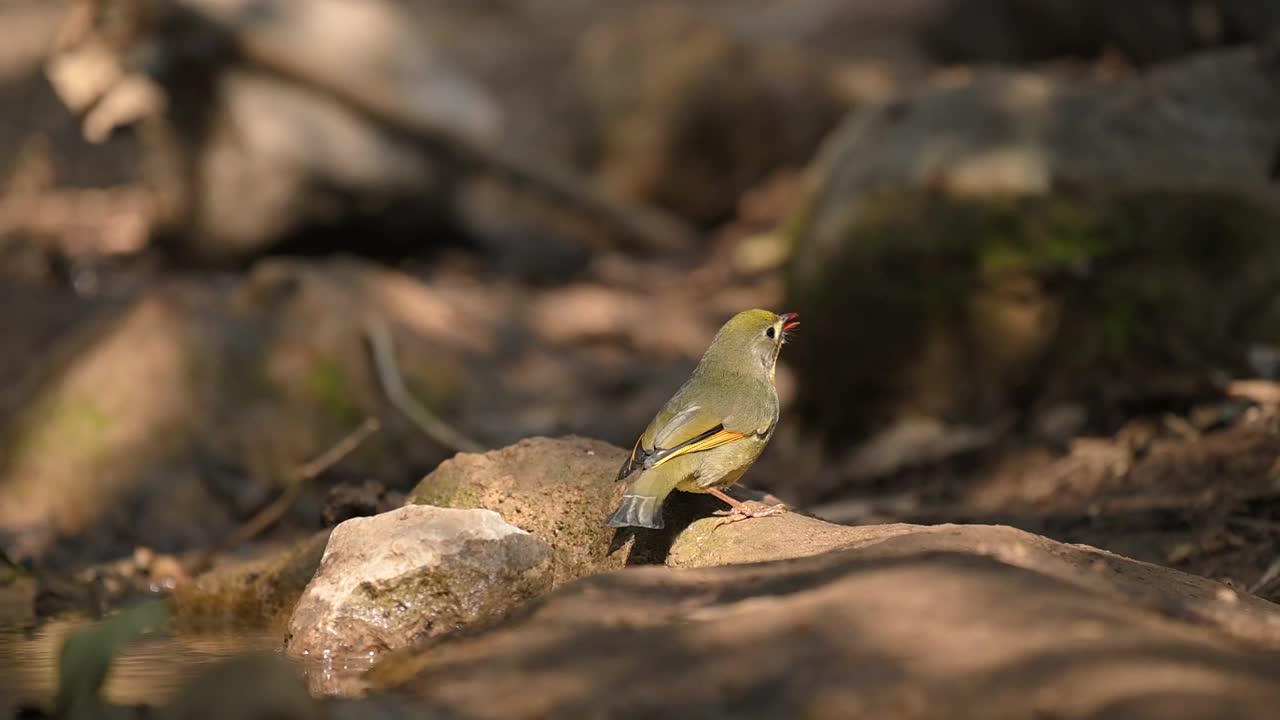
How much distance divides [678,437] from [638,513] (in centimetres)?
34

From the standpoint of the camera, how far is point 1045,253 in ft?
25.2

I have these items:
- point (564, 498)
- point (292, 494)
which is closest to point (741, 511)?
point (564, 498)

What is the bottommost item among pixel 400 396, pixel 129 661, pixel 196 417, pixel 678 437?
pixel 400 396

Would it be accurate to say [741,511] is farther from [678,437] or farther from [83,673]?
[83,673]

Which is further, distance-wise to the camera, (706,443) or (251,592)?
(251,592)

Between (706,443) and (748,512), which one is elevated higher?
(706,443)

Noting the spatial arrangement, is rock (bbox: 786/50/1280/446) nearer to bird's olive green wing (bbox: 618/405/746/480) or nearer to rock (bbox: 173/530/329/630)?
bird's olive green wing (bbox: 618/405/746/480)

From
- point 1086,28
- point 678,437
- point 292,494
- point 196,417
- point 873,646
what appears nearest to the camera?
point 873,646

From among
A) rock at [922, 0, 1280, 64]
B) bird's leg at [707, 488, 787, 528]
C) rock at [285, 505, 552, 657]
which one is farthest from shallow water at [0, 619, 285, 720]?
rock at [922, 0, 1280, 64]

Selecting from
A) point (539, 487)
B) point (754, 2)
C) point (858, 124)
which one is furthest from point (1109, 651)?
point (754, 2)

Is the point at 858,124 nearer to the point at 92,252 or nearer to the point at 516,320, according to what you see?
the point at 516,320

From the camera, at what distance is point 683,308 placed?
1112cm

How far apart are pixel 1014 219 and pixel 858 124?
1.70 m

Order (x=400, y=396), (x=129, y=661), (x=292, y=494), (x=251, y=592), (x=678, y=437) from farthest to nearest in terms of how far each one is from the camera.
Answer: (x=400, y=396) → (x=292, y=494) → (x=251, y=592) → (x=129, y=661) → (x=678, y=437)
